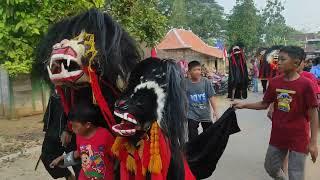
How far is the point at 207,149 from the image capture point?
367 cm

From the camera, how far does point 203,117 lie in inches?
244

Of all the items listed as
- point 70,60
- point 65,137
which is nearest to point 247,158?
point 65,137

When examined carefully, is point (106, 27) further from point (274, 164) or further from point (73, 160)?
point (274, 164)

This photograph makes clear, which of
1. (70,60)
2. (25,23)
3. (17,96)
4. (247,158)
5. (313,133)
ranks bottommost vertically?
(247,158)

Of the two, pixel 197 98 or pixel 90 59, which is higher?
pixel 90 59

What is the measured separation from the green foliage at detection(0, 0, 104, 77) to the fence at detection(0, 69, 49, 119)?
3.99m

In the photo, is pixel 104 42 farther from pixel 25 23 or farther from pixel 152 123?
pixel 25 23

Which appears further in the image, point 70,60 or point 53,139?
point 53,139

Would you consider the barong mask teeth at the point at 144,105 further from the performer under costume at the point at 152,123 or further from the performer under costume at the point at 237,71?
the performer under costume at the point at 237,71

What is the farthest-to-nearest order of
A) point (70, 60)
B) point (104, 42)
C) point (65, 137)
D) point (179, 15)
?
point (179, 15), point (65, 137), point (104, 42), point (70, 60)

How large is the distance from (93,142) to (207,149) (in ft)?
3.19

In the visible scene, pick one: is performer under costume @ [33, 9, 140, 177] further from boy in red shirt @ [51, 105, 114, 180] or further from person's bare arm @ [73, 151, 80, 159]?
person's bare arm @ [73, 151, 80, 159]

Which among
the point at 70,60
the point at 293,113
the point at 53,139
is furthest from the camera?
the point at 293,113

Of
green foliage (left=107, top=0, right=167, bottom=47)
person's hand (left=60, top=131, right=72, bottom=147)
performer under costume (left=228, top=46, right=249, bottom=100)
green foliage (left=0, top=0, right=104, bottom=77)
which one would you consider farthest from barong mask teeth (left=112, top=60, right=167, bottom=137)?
green foliage (left=107, top=0, right=167, bottom=47)
